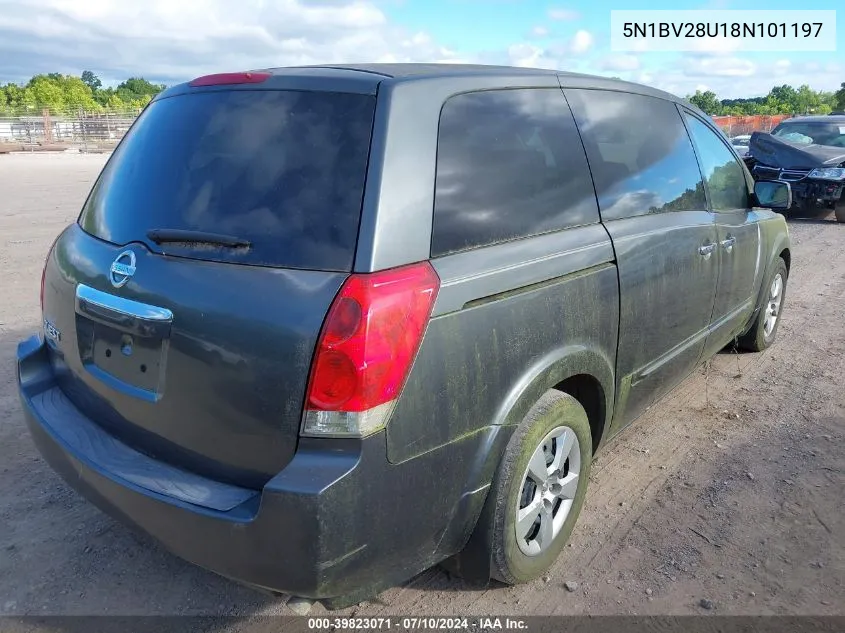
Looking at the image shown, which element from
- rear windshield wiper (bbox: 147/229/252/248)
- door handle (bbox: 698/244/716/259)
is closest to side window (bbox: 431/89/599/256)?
rear windshield wiper (bbox: 147/229/252/248)

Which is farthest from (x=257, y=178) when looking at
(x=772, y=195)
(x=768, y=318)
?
(x=768, y=318)

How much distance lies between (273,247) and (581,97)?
65.4 inches

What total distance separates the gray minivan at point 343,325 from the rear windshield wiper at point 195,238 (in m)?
0.01

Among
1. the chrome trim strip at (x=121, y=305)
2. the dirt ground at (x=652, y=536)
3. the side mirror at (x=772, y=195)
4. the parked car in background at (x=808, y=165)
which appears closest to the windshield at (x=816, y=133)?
the parked car in background at (x=808, y=165)

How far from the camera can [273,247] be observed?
2.09 m

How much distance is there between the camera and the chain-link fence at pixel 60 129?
41.1 metres

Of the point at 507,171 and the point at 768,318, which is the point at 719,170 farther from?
the point at 507,171

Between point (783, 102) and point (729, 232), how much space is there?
355 ft

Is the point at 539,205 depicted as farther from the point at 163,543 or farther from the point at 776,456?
the point at 776,456

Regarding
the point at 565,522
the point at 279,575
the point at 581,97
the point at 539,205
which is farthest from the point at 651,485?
the point at 279,575

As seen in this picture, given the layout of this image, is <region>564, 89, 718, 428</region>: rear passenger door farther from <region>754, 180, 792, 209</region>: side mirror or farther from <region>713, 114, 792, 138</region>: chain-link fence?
<region>713, 114, 792, 138</region>: chain-link fence

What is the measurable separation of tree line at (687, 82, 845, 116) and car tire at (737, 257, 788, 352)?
75.3m

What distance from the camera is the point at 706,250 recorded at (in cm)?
371

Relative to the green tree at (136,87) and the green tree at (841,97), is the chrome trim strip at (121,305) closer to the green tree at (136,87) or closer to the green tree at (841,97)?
the green tree at (841,97)
